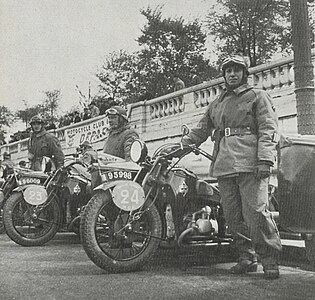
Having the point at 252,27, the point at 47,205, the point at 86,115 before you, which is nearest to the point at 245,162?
the point at 47,205

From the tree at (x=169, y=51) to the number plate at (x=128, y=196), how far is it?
19.4 meters

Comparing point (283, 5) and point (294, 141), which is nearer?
point (294, 141)

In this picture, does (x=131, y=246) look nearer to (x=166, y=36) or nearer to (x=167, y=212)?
(x=167, y=212)

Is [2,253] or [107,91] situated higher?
[107,91]

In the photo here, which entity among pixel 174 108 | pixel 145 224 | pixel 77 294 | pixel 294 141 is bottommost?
pixel 77 294

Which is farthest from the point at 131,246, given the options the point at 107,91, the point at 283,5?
Result: the point at 107,91

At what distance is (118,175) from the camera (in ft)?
15.7

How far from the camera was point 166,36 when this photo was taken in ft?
81.5

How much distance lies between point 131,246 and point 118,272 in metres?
0.32

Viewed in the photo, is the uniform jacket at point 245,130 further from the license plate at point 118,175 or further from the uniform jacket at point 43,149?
the uniform jacket at point 43,149

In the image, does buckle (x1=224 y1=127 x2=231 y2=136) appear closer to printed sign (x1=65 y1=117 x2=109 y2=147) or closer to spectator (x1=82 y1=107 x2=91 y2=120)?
printed sign (x1=65 y1=117 x2=109 y2=147)

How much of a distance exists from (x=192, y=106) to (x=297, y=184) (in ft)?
34.0

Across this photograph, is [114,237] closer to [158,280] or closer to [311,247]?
[158,280]

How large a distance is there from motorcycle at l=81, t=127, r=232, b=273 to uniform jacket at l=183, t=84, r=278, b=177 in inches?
11.8
